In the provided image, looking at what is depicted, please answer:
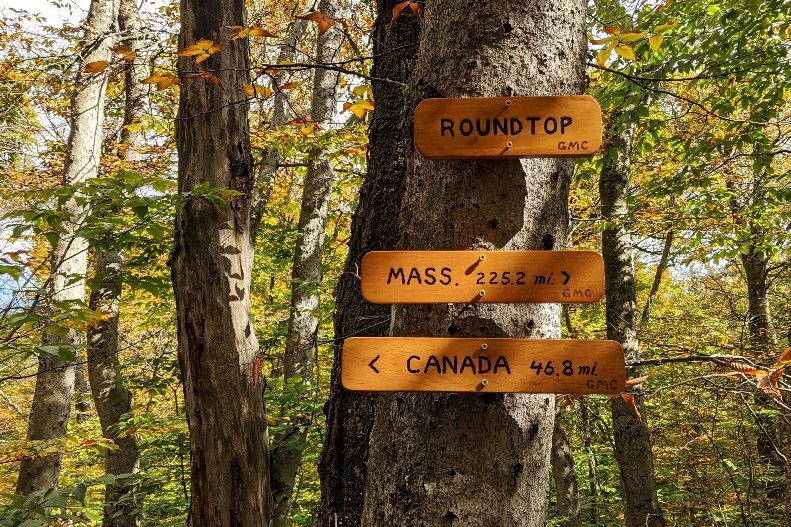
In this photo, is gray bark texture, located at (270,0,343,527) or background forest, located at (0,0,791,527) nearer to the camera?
background forest, located at (0,0,791,527)

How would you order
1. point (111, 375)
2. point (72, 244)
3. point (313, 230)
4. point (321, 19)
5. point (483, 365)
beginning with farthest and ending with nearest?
point (313, 230)
point (111, 375)
point (72, 244)
point (321, 19)
point (483, 365)

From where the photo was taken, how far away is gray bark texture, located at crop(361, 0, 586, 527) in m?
1.48

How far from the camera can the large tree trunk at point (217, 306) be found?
139 inches

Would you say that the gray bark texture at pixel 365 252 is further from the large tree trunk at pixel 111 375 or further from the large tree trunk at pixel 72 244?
the large tree trunk at pixel 111 375

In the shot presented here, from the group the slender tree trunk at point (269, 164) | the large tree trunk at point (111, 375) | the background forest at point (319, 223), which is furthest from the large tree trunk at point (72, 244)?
the slender tree trunk at point (269, 164)

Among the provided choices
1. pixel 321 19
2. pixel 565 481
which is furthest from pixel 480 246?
pixel 565 481

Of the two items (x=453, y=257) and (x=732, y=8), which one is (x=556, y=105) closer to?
(x=453, y=257)

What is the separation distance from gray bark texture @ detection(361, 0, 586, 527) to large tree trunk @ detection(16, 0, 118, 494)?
4811 mm

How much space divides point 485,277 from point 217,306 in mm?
2489

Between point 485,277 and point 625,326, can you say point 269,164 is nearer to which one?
point 625,326

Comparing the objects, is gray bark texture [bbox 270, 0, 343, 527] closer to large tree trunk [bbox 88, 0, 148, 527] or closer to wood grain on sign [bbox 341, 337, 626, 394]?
large tree trunk [bbox 88, 0, 148, 527]

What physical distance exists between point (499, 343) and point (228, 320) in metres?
2.49

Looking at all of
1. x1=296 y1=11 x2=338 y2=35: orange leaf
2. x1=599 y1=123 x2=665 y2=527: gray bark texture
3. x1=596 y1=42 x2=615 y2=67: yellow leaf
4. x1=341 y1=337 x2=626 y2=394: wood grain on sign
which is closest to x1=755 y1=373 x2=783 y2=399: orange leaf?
x1=341 y1=337 x2=626 y2=394: wood grain on sign

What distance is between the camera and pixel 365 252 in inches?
113
